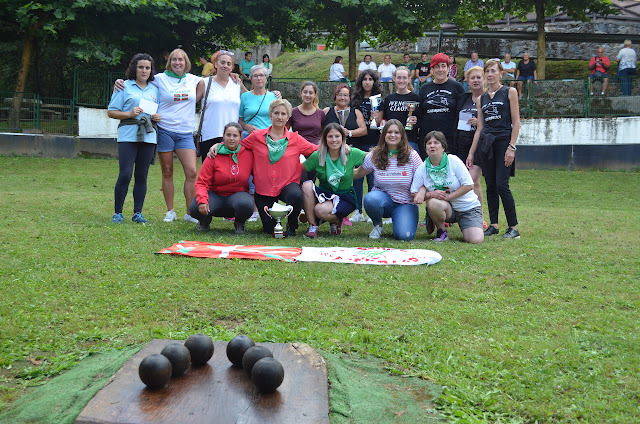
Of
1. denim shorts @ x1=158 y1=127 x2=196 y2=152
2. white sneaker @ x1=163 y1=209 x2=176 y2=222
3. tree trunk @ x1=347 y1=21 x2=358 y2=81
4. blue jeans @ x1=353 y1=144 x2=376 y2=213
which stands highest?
tree trunk @ x1=347 y1=21 x2=358 y2=81

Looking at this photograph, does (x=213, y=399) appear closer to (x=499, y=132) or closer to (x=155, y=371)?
(x=155, y=371)

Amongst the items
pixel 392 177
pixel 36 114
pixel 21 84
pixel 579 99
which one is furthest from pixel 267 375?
pixel 21 84

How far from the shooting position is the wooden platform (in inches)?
115

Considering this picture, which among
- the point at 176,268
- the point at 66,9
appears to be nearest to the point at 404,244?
the point at 176,268

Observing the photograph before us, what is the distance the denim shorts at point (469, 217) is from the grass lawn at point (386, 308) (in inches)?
9.7

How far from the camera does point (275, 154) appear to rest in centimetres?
805

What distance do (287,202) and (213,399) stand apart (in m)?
5.08

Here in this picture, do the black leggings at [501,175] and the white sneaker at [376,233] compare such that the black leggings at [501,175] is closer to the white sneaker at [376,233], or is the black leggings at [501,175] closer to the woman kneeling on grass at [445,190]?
the woman kneeling on grass at [445,190]

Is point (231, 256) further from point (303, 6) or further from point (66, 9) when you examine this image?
point (303, 6)

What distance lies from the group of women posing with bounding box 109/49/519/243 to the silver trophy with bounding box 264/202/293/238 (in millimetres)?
250

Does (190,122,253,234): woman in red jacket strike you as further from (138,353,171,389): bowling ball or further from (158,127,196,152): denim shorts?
(138,353,171,389): bowling ball

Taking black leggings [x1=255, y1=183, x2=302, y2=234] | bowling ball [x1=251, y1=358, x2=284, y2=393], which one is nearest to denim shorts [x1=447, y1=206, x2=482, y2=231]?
black leggings [x1=255, y1=183, x2=302, y2=234]

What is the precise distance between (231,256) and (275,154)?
1900 mm

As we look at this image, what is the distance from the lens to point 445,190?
8109 millimetres
